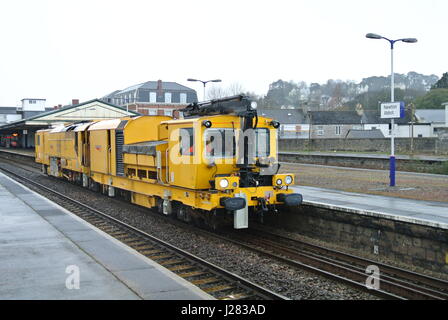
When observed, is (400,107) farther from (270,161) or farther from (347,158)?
(347,158)

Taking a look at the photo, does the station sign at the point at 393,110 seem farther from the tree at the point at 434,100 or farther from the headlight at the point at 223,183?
the tree at the point at 434,100

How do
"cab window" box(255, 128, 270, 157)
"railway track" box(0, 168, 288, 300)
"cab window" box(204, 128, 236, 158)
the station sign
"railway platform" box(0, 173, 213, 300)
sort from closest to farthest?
"railway platform" box(0, 173, 213, 300)
"railway track" box(0, 168, 288, 300)
"cab window" box(204, 128, 236, 158)
"cab window" box(255, 128, 270, 157)
the station sign

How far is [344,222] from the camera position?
12.8m

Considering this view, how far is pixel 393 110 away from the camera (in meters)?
20.6

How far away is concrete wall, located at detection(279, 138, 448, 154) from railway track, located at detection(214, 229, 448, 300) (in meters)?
38.7

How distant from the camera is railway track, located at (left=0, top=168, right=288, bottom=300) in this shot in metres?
8.49

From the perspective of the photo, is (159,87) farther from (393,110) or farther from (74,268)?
(74,268)

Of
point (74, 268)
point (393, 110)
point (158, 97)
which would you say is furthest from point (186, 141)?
point (158, 97)

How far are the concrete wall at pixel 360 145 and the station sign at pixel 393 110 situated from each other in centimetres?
2861

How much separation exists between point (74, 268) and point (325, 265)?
208 inches

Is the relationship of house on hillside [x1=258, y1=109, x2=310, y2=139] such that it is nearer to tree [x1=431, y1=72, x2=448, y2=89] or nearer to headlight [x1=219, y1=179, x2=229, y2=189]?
tree [x1=431, y1=72, x2=448, y2=89]

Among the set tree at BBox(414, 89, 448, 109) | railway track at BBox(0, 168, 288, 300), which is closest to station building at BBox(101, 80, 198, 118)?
tree at BBox(414, 89, 448, 109)
